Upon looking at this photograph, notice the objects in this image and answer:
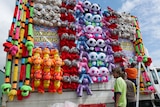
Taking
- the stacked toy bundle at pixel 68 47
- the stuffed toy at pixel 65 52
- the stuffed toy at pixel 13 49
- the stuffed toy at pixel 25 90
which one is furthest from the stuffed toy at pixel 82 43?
the stuffed toy at pixel 25 90

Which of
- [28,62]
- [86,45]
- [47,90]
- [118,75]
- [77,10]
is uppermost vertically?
[77,10]

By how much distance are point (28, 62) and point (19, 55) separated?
287 mm

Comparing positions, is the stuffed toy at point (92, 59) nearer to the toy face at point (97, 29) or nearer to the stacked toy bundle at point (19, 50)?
the toy face at point (97, 29)

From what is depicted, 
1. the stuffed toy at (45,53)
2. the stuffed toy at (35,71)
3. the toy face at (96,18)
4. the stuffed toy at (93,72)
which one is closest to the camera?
the stuffed toy at (35,71)

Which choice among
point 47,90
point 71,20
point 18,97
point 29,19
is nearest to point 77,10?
point 71,20

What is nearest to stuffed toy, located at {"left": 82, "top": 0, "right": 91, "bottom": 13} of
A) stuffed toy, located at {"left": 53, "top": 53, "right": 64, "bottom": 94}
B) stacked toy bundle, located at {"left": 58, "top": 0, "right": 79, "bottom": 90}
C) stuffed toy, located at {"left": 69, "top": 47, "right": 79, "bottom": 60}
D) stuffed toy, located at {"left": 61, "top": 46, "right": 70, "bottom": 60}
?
stacked toy bundle, located at {"left": 58, "top": 0, "right": 79, "bottom": 90}

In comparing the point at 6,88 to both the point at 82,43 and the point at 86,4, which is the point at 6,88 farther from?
the point at 86,4

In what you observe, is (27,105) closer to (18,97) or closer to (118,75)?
(18,97)

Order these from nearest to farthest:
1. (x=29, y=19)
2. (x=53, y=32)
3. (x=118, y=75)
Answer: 1. (x=118, y=75)
2. (x=29, y=19)
3. (x=53, y=32)

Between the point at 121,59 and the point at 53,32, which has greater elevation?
the point at 53,32

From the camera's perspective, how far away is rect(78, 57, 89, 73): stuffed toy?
16.5ft

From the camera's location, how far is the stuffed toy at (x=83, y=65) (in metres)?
5.04

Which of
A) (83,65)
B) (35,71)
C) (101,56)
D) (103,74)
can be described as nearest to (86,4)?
(101,56)

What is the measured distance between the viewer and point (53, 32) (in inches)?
202
